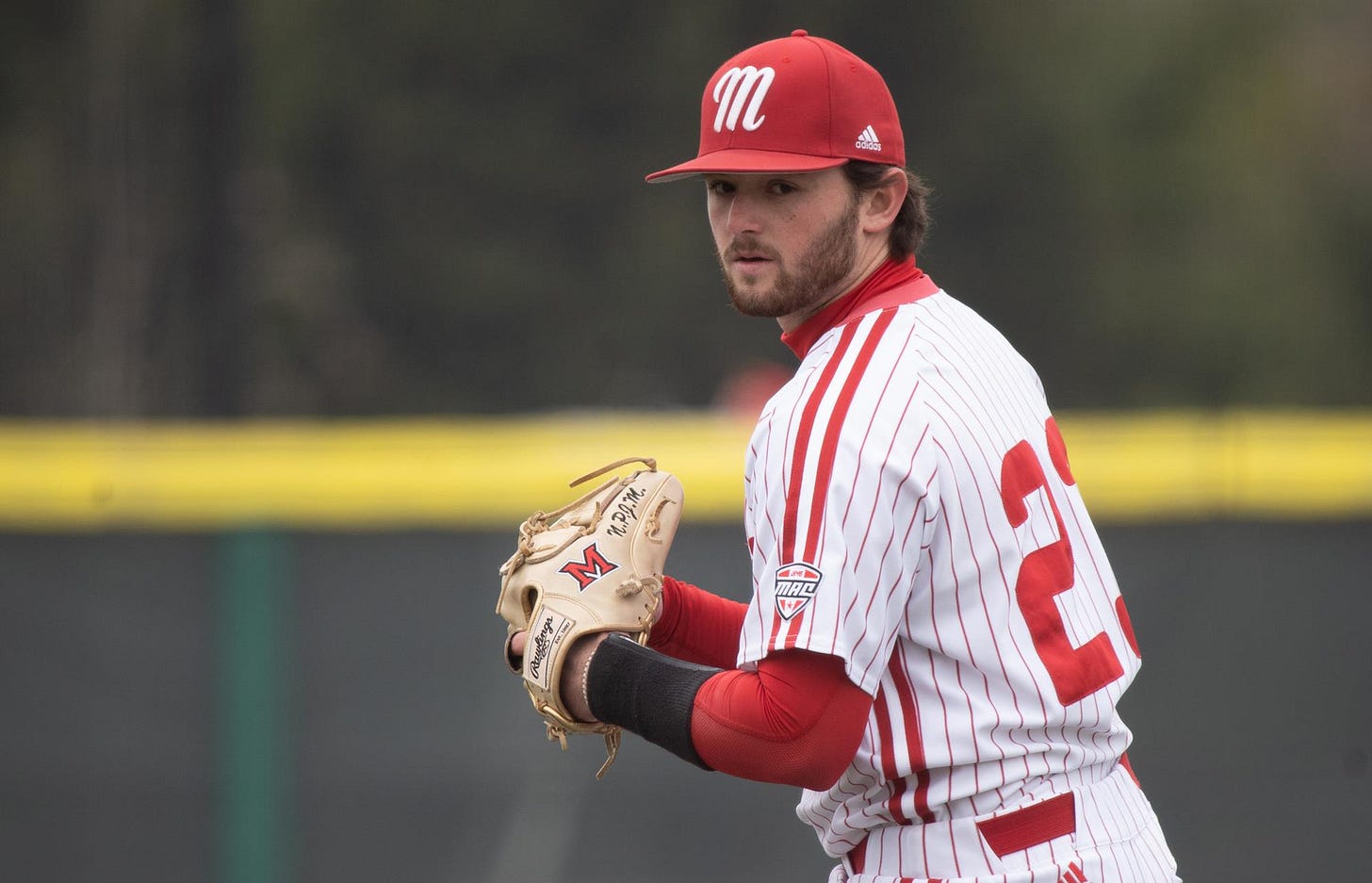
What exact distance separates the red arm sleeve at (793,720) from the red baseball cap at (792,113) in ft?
2.31

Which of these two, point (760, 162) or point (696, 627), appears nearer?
point (760, 162)

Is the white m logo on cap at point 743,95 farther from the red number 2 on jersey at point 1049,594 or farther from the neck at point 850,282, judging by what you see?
the red number 2 on jersey at point 1049,594

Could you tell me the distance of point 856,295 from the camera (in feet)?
7.27

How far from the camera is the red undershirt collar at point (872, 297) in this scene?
2.18 meters

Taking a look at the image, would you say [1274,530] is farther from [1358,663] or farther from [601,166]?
[601,166]

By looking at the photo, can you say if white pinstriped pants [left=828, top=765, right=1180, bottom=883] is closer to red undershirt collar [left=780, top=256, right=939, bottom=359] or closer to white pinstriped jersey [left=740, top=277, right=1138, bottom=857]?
white pinstriped jersey [left=740, top=277, right=1138, bottom=857]

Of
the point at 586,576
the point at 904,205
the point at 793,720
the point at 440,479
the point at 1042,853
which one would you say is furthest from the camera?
the point at 440,479

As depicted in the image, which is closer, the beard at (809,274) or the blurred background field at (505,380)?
the beard at (809,274)

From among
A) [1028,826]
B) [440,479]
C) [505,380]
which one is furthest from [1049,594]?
[505,380]

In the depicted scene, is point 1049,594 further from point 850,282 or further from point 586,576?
point 586,576

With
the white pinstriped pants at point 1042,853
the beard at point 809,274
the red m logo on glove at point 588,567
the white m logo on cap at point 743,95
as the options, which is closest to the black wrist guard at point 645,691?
the red m logo on glove at point 588,567

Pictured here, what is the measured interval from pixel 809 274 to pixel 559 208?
13.7 m

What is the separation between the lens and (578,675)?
7.07 feet

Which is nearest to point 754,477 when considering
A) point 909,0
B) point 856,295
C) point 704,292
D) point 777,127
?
point 856,295
